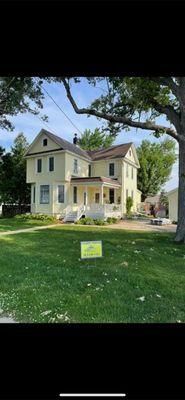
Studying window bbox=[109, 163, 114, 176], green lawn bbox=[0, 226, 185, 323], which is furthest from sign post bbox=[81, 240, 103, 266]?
window bbox=[109, 163, 114, 176]

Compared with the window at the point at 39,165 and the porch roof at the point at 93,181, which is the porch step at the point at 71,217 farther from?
the window at the point at 39,165

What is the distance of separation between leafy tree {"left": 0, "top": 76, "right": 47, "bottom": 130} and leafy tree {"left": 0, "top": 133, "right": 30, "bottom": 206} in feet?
17.5

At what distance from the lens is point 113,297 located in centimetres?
313

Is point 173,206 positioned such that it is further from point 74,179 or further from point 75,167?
point 75,167

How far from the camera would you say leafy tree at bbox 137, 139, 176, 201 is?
27.2 meters

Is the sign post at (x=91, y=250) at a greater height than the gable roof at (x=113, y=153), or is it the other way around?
the gable roof at (x=113, y=153)

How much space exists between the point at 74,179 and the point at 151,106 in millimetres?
9786

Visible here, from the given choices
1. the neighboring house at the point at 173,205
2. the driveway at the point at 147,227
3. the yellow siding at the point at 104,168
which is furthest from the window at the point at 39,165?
the neighboring house at the point at 173,205

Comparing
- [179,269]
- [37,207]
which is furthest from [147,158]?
[179,269]

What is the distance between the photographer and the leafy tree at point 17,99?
25.6 ft

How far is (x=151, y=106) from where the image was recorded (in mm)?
8758

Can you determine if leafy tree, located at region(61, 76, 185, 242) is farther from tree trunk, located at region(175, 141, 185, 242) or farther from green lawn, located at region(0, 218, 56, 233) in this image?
green lawn, located at region(0, 218, 56, 233)

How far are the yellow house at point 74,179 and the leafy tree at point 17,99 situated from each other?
12.5 feet

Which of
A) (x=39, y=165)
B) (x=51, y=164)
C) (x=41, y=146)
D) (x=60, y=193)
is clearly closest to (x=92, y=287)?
(x=60, y=193)
